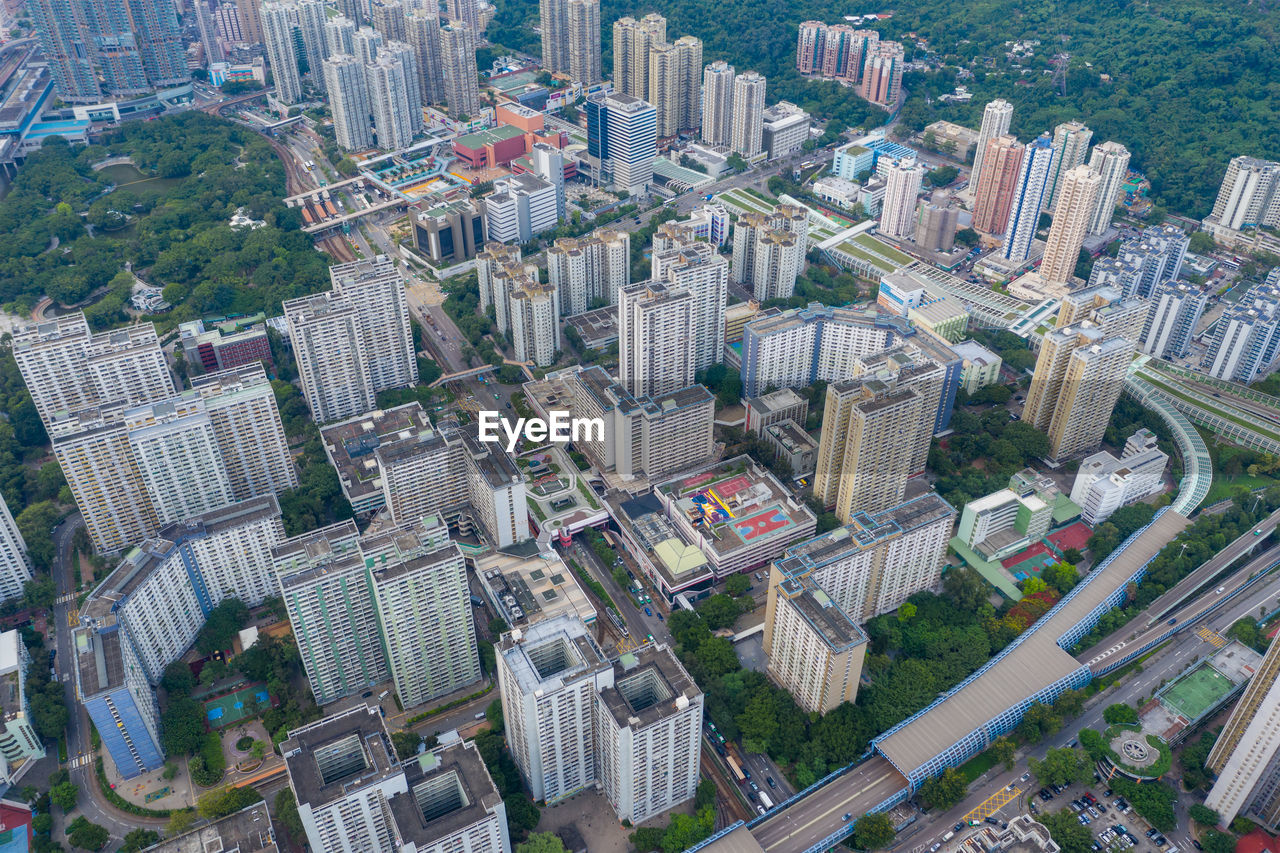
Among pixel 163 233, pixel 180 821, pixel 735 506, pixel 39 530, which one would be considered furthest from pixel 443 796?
pixel 163 233

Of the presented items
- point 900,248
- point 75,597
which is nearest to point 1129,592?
point 900,248

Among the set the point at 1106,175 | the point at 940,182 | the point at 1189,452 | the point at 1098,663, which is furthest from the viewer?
the point at 940,182

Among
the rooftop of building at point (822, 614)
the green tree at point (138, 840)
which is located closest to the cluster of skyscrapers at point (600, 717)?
the rooftop of building at point (822, 614)

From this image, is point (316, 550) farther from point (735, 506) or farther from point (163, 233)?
point (163, 233)

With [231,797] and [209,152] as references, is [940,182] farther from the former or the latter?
[231,797]

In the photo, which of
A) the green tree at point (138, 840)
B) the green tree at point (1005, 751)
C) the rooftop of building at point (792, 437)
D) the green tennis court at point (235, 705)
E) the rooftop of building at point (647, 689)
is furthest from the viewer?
the rooftop of building at point (792, 437)

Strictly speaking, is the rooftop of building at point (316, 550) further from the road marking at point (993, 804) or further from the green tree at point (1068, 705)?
the green tree at point (1068, 705)
